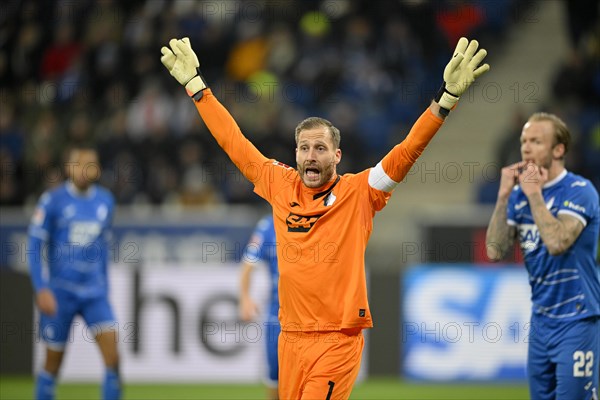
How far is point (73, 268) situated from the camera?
9.33 meters

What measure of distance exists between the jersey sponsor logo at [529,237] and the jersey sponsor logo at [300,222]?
158 cm

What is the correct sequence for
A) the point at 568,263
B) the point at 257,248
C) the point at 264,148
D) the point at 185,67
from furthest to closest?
1. the point at 264,148
2. the point at 257,248
3. the point at 568,263
4. the point at 185,67

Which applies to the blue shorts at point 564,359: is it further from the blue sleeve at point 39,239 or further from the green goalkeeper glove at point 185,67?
the blue sleeve at point 39,239

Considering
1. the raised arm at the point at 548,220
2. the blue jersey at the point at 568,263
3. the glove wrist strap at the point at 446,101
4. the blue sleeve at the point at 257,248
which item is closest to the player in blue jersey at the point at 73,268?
the blue sleeve at the point at 257,248

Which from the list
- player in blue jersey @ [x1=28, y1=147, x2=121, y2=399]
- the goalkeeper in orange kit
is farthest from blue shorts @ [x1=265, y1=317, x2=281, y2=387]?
the goalkeeper in orange kit

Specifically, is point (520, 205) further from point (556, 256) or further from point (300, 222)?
point (300, 222)

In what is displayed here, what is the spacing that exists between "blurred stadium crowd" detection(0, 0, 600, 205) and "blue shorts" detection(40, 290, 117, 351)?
553 cm

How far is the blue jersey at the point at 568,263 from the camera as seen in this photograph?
6242 mm

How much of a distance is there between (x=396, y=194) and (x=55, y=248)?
8.44 metres

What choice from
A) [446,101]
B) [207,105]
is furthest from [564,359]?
[207,105]

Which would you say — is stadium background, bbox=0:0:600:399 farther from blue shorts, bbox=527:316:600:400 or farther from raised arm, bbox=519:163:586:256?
raised arm, bbox=519:163:586:256

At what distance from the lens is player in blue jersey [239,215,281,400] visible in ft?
28.2

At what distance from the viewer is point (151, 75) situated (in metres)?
16.9

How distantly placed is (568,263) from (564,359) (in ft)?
1.98
